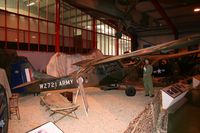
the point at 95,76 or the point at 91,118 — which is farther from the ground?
the point at 95,76

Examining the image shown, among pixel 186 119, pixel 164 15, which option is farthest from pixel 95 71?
pixel 164 15

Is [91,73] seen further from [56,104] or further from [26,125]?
[26,125]

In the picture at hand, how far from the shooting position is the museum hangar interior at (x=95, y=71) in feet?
14.8

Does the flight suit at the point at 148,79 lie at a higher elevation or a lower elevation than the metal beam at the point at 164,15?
lower

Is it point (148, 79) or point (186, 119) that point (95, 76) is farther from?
point (186, 119)

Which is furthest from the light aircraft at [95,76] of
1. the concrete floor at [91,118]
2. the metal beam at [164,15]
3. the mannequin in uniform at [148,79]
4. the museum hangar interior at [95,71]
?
the metal beam at [164,15]

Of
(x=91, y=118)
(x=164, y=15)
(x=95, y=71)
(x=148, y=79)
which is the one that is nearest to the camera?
(x=91, y=118)

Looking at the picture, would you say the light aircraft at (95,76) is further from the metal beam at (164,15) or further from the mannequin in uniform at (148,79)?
the metal beam at (164,15)

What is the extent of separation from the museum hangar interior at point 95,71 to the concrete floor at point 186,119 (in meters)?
0.02

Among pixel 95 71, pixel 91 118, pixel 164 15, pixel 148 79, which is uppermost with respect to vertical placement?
pixel 164 15

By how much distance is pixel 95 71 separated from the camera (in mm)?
8516

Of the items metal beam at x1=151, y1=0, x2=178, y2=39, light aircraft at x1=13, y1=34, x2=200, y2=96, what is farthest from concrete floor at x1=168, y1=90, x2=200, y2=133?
metal beam at x1=151, y1=0, x2=178, y2=39

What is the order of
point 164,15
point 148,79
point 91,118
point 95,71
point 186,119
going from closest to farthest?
point 186,119
point 91,118
point 148,79
point 95,71
point 164,15

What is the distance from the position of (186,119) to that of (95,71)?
4408 millimetres
